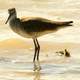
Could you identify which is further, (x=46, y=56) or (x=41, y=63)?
(x=46, y=56)

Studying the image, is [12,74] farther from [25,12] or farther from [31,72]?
[25,12]

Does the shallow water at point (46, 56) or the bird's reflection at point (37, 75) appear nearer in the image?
the bird's reflection at point (37, 75)

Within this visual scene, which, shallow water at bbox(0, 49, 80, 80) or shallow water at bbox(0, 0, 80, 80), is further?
shallow water at bbox(0, 0, 80, 80)

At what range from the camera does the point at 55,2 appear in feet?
51.6

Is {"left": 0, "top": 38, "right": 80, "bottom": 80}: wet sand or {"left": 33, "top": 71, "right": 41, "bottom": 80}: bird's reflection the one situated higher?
{"left": 0, "top": 38, "right": 80, "bottom": 80}: wet sand

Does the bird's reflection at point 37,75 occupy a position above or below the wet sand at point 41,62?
below

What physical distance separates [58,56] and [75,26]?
2994mm

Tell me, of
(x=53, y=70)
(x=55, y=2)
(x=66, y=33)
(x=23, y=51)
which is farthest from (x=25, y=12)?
(x=53, y=70)

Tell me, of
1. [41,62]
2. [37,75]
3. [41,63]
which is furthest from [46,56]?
[37,75]

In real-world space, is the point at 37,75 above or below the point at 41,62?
below

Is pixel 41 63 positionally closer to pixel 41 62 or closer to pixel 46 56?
pixel 41 62

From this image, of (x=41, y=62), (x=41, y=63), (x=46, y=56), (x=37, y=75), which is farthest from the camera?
(x=46, y=56)

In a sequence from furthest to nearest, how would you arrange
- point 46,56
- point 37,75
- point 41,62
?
point 46,56 < point 41,62 < point 37,75

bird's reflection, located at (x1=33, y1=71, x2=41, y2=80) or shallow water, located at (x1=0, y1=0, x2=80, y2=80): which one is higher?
shallow water, located at (x1=0, y1=0, x2=80, y2=80)
